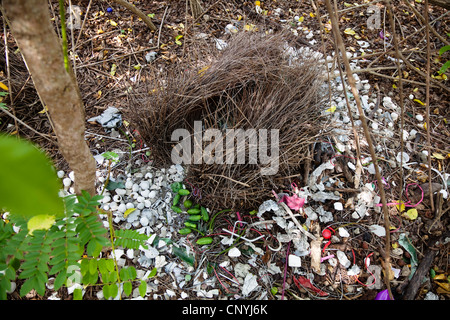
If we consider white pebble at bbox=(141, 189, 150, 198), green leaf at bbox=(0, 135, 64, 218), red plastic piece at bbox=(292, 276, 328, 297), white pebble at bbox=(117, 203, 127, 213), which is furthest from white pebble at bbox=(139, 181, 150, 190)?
green leaf at bbox=(0, 135, 64, 218)

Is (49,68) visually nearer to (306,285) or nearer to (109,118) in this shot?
(109,118)

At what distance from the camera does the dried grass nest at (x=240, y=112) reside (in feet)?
4.40

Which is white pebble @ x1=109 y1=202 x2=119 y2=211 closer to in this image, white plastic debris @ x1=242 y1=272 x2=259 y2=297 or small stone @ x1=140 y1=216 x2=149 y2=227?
small stone @ x1=140 y1=216 x2=149 y2=227

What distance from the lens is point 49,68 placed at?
61cm

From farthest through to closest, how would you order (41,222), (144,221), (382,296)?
(144,221) < (382,296) < (41,222)

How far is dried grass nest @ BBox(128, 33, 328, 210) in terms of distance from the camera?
4.40ft

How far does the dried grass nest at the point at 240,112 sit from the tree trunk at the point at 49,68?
608 mm

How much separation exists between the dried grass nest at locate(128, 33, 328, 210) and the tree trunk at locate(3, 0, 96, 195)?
0.61 metres

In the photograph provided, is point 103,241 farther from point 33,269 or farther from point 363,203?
point 363,203

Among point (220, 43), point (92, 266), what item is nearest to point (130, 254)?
point (92, 266)

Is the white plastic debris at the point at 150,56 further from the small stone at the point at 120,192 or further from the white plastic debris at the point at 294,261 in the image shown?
the white plastic debris at the point at 294,261

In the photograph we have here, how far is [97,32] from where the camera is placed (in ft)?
6.46

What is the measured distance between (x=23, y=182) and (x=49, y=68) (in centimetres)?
46

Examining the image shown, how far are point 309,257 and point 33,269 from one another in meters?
1.05
